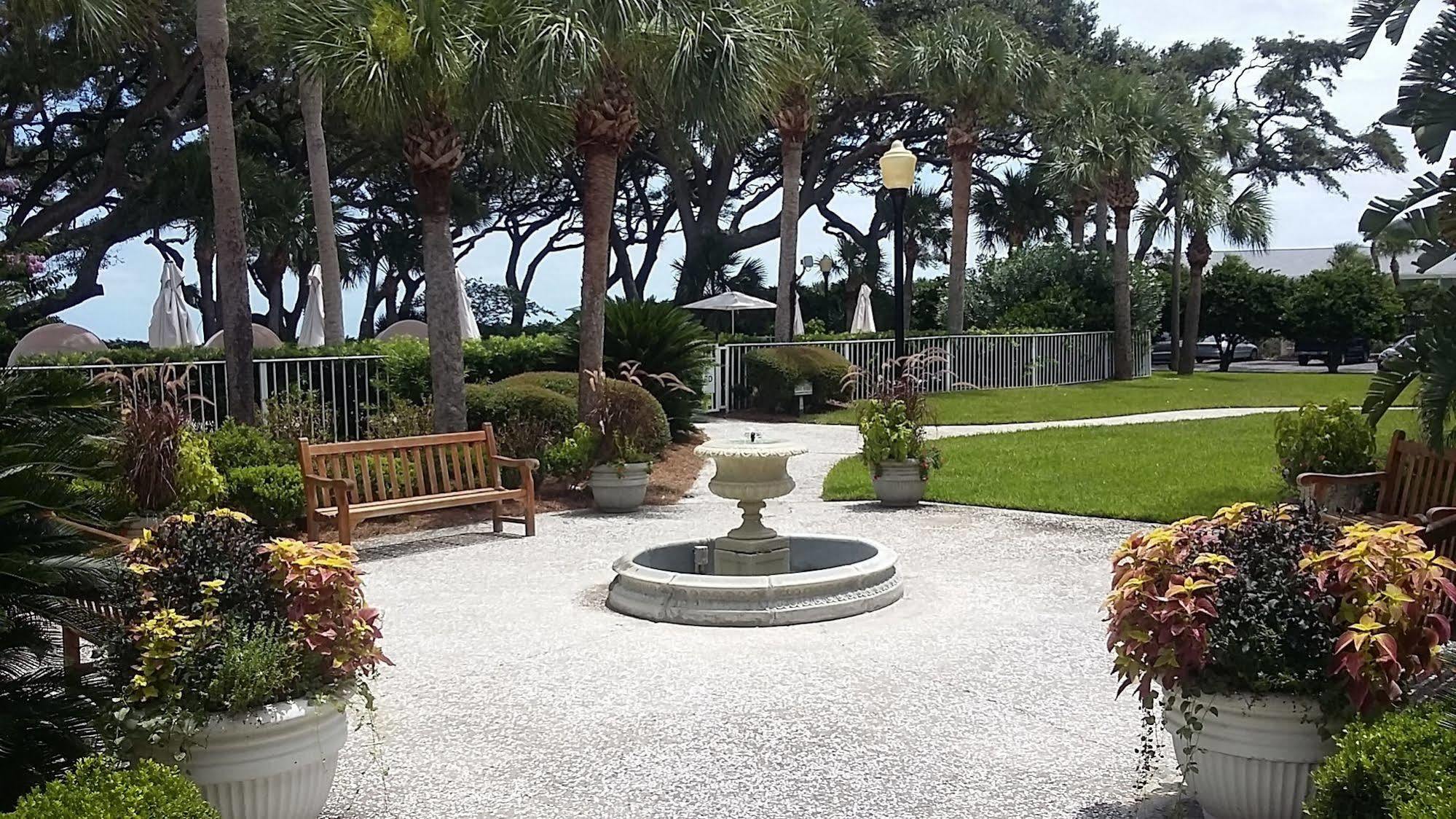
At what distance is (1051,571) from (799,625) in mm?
2382

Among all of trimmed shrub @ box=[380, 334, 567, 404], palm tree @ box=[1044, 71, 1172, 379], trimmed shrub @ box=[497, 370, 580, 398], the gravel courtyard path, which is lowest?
the gravel courtyard path

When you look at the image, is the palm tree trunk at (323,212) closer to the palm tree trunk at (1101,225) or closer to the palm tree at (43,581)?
the palm tree at (43,581)

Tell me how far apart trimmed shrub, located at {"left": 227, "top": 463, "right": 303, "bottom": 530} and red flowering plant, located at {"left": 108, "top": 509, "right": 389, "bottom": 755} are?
5797 millimetres

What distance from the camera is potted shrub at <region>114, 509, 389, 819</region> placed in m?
3.45

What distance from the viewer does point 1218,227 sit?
33.6m

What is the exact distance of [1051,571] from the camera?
802cm

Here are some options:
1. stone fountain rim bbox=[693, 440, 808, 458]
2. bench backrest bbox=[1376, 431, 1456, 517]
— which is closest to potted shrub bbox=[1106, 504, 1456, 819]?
bench backrest bbox=[1376, 431, 1456, 517]

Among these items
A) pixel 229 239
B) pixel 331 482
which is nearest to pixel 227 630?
pixel 331 482

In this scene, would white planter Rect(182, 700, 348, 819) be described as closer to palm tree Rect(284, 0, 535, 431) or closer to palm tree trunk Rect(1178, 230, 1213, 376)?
palm tree Rect(284, 0, 535, 431)

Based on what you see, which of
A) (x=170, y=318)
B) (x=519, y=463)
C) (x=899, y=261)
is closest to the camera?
(x=519, y=463)

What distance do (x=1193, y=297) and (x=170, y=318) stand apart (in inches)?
1078

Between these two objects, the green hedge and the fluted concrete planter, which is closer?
the fluted concrete planter

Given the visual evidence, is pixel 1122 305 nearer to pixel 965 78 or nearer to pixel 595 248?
pixel 965 78

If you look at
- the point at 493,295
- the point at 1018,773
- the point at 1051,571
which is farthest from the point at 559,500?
the point at 493,295
